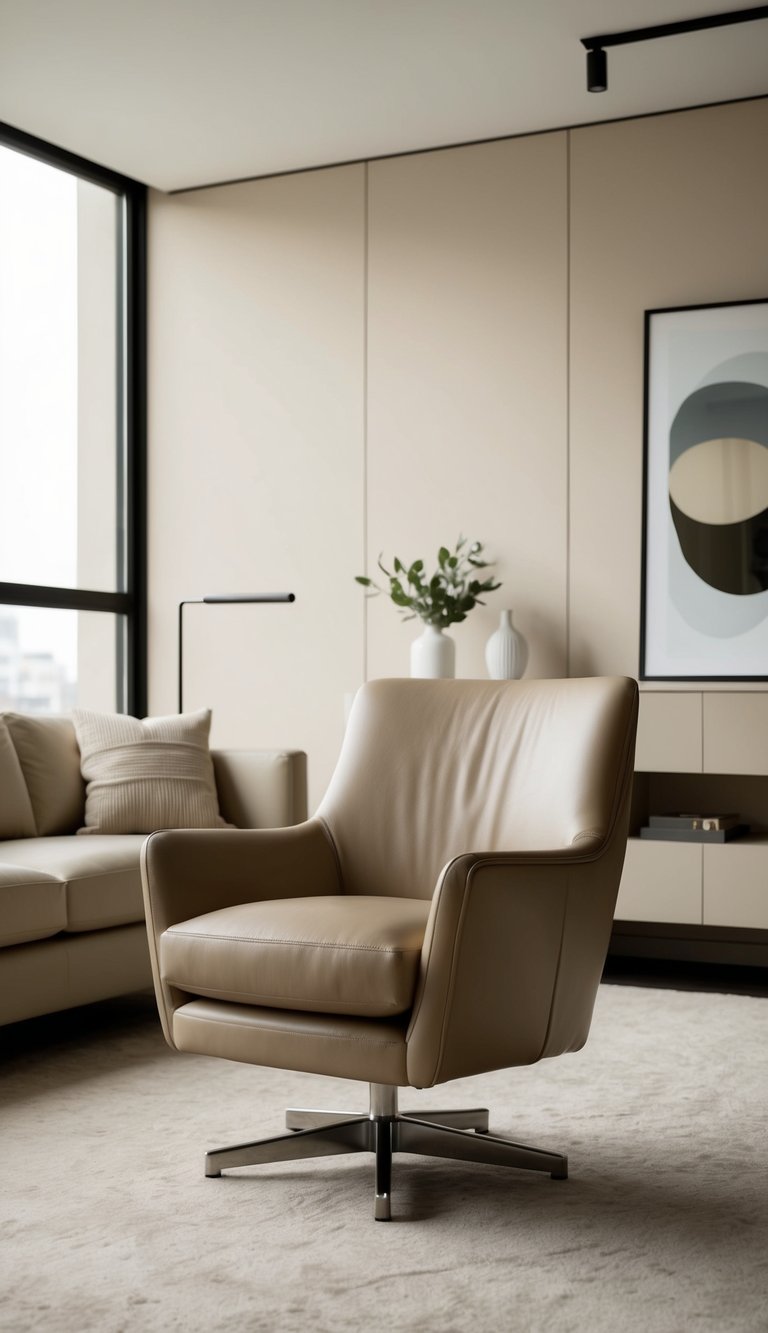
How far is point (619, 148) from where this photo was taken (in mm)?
4488

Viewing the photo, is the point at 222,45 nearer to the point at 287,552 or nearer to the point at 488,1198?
the point at 287,552

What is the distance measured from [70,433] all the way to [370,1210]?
11.7 ft

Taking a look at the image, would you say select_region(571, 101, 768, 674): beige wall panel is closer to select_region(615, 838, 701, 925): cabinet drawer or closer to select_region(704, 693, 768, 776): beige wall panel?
select_region(704, 693, 768, 776): beige wall panel

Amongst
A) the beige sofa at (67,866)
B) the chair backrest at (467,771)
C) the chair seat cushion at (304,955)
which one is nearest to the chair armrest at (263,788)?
the beige sofa at (67,866)

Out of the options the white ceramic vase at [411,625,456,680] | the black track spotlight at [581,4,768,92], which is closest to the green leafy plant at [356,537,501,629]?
the white ceramic vase at [411,625,456,680]

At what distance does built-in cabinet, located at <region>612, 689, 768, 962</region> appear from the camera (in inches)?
158

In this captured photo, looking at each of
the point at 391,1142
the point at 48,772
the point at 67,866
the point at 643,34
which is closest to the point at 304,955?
the point at 391,1142

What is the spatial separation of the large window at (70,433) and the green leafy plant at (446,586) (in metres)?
1.11

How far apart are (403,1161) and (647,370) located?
2.82 m

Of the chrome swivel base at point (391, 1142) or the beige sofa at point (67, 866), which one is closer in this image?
the chrome swivel base at point (391, 1142)

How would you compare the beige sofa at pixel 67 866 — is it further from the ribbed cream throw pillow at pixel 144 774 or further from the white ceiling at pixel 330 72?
the white ceiling at pixel 330 72

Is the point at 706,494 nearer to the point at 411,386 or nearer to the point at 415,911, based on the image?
the point at 411,386

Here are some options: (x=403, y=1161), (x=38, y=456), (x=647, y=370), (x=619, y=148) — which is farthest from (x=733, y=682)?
(x=38, y=456)

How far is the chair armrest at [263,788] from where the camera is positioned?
3971 millimetres
